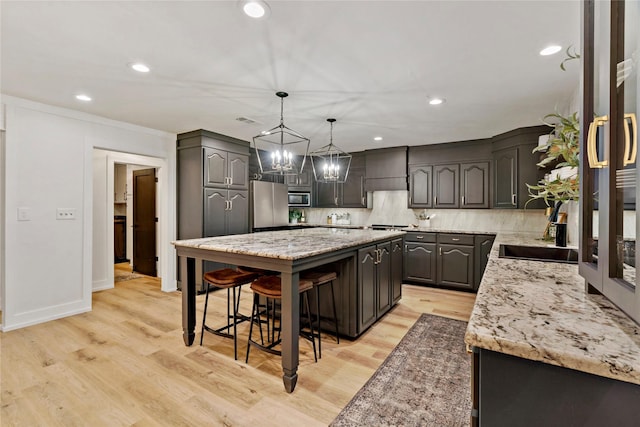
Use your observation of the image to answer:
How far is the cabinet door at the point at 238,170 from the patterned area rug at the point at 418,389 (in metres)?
3.38

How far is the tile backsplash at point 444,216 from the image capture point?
4516mm

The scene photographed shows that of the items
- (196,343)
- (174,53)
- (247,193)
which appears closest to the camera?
(174,53)

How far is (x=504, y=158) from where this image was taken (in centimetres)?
428

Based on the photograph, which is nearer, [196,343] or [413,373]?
[413,373]

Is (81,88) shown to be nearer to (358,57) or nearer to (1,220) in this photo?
(1,220)

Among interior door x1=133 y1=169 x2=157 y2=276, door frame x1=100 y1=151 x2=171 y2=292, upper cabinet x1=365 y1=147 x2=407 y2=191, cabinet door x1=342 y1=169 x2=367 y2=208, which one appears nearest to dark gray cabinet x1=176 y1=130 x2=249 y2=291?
door frame x1=100 y1=151 x2=171 y2=292

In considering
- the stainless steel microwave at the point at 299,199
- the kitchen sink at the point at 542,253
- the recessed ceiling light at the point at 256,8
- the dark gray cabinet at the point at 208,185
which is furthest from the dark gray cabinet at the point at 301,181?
the recessed ceiling light at the point at 256,8

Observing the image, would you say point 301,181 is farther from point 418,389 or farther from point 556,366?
point 556,366

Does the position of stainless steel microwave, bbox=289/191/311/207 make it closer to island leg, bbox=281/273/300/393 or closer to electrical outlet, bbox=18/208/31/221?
electrical outlet, bbox=18/208/31/221

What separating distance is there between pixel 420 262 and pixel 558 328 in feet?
13.8

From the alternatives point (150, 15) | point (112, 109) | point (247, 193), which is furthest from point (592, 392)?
point (247, 193)

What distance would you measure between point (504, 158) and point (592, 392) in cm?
437

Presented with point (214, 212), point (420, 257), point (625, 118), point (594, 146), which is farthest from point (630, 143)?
point (214, 212)

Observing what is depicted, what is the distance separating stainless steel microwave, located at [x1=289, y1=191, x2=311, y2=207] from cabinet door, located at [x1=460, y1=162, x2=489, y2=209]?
2.89 m
